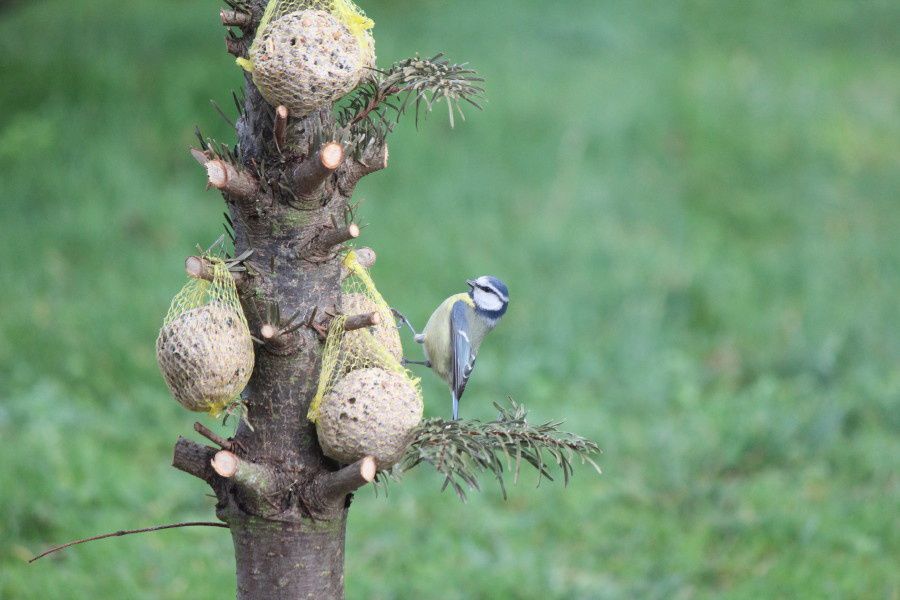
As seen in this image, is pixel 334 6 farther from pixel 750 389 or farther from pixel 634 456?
pixel 750 389

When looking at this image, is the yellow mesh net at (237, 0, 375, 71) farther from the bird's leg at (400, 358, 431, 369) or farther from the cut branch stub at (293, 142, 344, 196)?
the bird's leg at (400, 358, 431, 369)

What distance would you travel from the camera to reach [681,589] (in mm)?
4199

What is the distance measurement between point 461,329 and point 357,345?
0.95m

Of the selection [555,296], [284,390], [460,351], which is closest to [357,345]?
[284,390]

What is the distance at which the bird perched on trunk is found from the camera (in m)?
3.18

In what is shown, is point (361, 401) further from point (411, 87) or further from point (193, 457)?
point (411, 87)

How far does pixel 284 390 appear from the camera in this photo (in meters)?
2.28

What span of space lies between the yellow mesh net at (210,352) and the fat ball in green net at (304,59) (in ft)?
1.31

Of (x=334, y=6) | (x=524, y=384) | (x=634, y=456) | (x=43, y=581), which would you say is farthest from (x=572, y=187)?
(x=334, y=6)

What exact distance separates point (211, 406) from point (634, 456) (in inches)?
137

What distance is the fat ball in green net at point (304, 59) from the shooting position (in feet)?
6.59

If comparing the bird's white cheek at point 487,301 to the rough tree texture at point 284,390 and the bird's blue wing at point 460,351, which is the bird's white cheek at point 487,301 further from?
the rough tree texture at point 284,390

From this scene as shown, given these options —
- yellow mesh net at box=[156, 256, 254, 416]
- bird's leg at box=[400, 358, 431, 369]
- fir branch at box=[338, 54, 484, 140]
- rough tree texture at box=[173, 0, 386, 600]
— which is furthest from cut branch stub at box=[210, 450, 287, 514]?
fir branch at box=[338, 54, 484, 140]

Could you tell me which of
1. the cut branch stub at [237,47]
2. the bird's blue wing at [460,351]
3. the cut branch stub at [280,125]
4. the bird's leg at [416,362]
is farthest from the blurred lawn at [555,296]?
the cut branch stub at [280,125]
